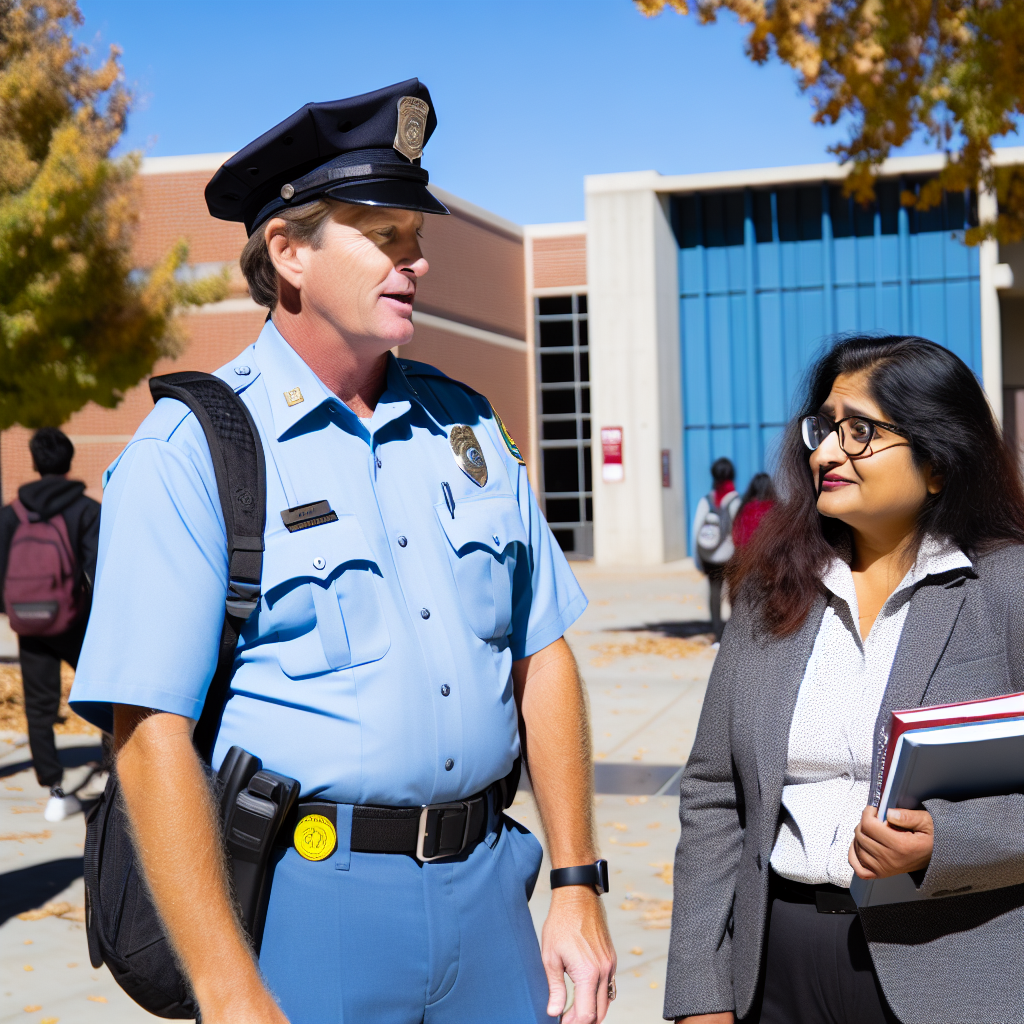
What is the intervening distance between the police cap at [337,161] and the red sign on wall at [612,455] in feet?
77.6

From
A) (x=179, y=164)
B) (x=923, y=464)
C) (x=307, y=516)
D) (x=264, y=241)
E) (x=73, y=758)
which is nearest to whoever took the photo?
(x=307, y=516)

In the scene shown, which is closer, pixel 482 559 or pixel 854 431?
pixel 482 559

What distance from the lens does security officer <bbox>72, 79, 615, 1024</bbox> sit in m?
1.89

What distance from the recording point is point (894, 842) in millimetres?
2201

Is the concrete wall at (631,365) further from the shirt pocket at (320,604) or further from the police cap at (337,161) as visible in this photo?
the shirt pocket at (320,604)

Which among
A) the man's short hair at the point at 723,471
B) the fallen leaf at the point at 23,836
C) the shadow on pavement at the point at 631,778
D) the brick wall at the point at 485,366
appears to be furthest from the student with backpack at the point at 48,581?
the brick wall at the point at 485,366

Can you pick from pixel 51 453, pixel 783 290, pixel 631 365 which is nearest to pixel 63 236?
pixel 51 453

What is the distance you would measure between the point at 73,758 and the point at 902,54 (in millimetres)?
7460

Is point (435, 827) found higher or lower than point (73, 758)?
higher

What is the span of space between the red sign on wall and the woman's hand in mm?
23733

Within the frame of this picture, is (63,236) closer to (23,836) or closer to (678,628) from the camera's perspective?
(23,836)

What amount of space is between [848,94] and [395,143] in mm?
7685

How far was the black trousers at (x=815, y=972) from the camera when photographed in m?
2.39

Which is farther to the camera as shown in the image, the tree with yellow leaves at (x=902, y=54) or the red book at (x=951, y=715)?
the tree with yellow leaves at (x=902, y=54)
